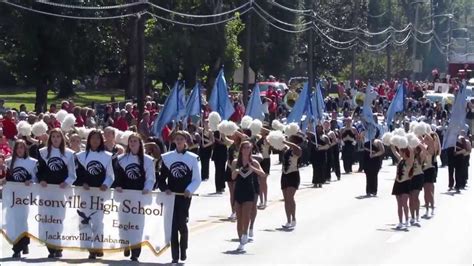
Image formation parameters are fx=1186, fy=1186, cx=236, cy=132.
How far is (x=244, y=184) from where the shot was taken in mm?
16391

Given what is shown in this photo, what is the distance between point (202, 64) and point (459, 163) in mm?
30859

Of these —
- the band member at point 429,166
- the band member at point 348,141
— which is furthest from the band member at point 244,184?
the band member at point 348,141

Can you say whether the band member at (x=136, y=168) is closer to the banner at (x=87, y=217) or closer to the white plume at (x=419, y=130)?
the banner at (x=87, y=217)

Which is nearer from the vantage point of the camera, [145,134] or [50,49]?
[145,134]

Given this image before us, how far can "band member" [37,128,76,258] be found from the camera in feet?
48.8

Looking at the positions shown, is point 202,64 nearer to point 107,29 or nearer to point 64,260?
point 107,29

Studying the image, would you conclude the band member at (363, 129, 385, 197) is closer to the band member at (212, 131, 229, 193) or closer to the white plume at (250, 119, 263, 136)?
the band member at (212, 131, 229, 193)

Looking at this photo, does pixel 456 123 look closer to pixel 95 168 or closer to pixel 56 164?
pixel 95 168

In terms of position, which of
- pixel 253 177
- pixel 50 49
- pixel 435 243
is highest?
pixel 50 49

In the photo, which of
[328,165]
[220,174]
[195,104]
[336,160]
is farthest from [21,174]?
[336,160]

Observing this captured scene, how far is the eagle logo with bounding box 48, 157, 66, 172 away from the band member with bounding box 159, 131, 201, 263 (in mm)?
1290

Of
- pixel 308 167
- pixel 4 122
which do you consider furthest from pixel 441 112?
pixel 4 122

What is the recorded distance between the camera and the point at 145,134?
A: 94.1ft

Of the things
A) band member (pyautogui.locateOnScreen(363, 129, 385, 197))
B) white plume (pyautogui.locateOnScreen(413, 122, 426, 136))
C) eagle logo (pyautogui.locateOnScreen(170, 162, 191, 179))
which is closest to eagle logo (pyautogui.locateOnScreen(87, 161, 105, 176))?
eagle logo (pyautogui.locateOnScreen(170, 162, 191, 179))
